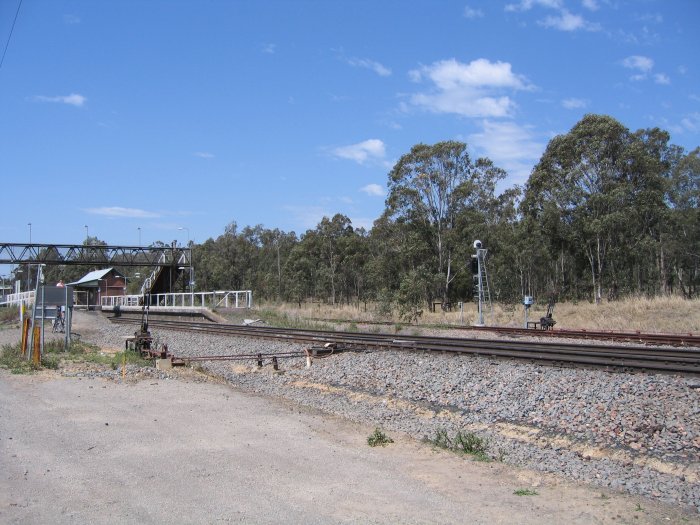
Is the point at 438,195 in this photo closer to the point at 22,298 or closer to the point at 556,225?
the point at 556,225

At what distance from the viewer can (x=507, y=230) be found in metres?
60.1

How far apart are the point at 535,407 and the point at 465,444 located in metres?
2.35

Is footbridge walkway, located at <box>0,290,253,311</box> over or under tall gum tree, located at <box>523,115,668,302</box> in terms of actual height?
under

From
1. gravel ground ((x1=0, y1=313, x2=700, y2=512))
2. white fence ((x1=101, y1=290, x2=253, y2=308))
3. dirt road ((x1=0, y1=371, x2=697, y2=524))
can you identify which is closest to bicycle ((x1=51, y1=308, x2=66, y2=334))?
white fence ((x1=101, y1=290, x2=253, y2=308))

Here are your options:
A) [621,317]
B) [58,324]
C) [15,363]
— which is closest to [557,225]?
[621,317]

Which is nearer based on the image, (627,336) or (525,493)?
(525,493)

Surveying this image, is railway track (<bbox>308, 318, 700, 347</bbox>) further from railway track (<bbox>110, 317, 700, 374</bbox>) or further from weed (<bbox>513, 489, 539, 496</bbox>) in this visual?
weed (<bbox>513, 489, 539, 496</bbox>)

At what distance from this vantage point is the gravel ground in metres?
7.79

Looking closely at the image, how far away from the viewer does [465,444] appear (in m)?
8.62

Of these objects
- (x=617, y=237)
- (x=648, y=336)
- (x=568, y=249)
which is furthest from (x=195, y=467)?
(x=568, y=249)

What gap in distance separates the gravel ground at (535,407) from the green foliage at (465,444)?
0.23m

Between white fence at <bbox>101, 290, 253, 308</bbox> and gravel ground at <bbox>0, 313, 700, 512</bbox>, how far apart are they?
79.2 feet

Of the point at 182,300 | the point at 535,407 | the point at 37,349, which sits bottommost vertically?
the point at 535,407

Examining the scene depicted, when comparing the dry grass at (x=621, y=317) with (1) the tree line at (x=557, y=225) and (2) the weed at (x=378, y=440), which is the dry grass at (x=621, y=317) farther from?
(2) the weed at (x=378, y=440)
